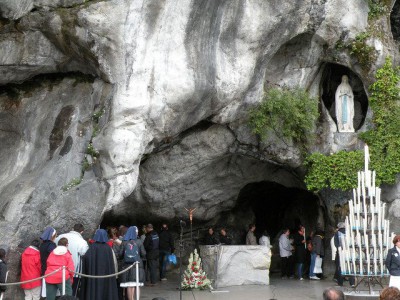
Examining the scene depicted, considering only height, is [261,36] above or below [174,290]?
above

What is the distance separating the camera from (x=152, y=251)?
57.1ft

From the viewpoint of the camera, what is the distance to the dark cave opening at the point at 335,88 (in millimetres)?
18594

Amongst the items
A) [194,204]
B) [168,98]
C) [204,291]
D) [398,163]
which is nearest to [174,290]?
[204,291]

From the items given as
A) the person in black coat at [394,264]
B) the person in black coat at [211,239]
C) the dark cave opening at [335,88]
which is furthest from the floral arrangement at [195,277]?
the dark cave opening at [335,88]

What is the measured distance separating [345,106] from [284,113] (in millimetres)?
2068

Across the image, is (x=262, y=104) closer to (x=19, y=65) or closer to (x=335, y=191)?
(x=335, y=191)

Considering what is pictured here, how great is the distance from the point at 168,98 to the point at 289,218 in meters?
9.07

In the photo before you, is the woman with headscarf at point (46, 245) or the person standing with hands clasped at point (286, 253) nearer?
the woman with headscarf at point (46, 245)

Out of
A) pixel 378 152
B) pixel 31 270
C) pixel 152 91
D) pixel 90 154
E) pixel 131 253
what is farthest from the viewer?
pixel 378 152

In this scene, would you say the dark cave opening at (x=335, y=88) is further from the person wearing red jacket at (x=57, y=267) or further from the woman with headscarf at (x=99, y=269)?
the person wearing red jacket at (x=57, y=267)

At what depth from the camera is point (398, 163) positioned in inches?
672

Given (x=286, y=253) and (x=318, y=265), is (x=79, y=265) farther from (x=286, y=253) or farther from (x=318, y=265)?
(x=286, y=253)

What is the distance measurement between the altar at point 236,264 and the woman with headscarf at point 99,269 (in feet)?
14.1

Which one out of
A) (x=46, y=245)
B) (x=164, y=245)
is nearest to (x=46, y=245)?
(x=46, y=245)
